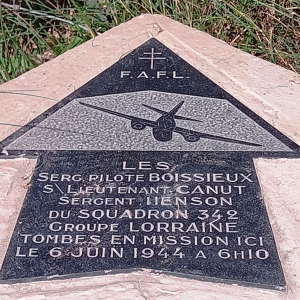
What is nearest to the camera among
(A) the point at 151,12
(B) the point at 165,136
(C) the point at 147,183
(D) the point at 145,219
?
(D) the point at 145,219

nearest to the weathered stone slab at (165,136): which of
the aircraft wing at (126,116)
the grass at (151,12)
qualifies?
the aircraft wing at (126,116)

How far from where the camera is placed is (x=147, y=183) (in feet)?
6.04

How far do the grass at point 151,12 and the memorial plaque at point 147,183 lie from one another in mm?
647

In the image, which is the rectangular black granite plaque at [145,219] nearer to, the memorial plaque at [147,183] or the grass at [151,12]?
the memorial plaque at [147,183]

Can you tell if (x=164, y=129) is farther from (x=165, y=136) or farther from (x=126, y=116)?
(x=126, y=116)

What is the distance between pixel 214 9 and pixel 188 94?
2.93 ft

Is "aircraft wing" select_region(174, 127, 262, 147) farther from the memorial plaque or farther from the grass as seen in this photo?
the grass

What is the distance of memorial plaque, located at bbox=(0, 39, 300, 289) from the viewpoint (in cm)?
160

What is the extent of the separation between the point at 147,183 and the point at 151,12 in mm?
1336

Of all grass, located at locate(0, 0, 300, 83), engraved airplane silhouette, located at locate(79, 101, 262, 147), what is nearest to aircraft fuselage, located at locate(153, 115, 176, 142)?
engraved airplane silhouette, located at locate(79, 101, 262, 147)

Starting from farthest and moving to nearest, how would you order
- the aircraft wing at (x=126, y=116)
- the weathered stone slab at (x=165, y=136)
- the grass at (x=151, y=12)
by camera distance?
1. the grass at (x=151, y=12)
2. the aircraft wing at (x=126, y=116)
3. the weathered stone slab at (x=165, y=136)

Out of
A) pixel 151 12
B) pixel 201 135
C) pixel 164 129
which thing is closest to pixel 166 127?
pixel 164 129

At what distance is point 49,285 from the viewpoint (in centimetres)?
155

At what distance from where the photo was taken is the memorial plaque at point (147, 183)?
1604mm
